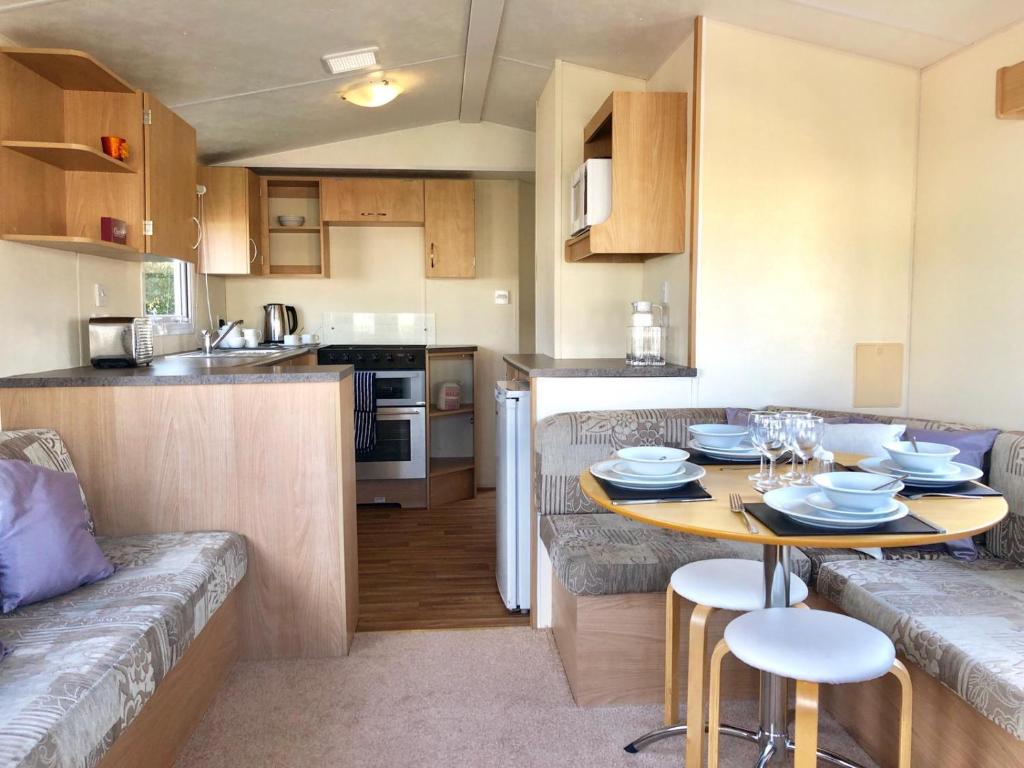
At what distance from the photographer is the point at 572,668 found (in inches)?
85.3

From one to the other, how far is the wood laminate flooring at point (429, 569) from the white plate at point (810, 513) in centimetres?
153

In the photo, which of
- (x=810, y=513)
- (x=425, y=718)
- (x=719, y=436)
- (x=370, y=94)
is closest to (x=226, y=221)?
(x=370, y=94)

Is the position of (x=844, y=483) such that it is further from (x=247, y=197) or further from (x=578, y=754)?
(x=247, y=197)

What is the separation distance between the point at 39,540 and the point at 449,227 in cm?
364

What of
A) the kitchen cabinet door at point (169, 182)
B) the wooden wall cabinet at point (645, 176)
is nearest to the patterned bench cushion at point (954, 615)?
the wooden wall cabinet at point (645, 176)

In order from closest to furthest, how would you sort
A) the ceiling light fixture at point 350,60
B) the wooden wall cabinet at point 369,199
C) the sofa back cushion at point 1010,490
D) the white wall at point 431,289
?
the sofa back cushion at point 1010,490
the ceiling light fixture at point 350,60
the wooden wall cabinet at point 369,199
the white wall at point 431,289

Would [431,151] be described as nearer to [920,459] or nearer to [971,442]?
[971,442]

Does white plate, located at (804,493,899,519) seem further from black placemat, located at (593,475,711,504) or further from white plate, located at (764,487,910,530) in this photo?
black placemat, located at (593,475,711,504)

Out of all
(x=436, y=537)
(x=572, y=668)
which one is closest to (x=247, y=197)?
(x=436, y=537)

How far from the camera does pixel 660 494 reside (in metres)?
1.55

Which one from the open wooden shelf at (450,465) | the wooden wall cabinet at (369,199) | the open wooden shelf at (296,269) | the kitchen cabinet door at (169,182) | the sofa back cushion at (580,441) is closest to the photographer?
the sofa back cushion at (580,441)

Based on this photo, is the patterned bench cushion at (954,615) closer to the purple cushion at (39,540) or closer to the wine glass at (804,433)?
the wine glass at (804,433)

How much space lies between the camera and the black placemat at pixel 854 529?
1286 millimetres

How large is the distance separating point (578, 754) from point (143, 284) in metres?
2.87
